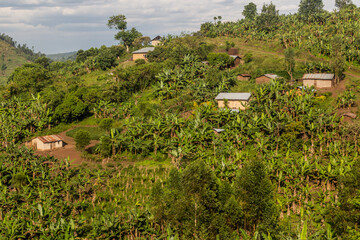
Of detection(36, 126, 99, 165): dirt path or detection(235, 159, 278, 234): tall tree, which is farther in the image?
detection(36, 126, 99, 165): dirt path

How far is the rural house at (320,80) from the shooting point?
143ft

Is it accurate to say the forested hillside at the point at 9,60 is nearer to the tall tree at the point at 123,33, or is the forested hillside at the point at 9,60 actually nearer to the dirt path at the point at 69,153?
the tall tree at the point at 123,33

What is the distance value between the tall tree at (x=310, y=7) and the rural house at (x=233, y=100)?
59.6m

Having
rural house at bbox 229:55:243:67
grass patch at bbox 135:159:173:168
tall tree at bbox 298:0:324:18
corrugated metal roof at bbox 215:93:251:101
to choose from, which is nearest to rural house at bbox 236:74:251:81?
rural house at bbox 229:55:243:67

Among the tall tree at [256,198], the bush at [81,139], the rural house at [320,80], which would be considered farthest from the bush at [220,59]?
the tall tree at [256,198]

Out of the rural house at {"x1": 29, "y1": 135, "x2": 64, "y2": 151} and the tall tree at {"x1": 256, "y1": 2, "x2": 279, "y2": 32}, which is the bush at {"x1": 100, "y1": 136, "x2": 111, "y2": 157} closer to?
the rural house at {"x1": 29, "y1": 135, "x2": 64, "y2": 151}

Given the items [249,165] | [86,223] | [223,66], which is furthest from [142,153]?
[223,66]

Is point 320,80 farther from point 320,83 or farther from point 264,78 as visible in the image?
point 264,78

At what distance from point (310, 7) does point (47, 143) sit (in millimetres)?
81763

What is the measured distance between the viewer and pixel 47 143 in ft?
121

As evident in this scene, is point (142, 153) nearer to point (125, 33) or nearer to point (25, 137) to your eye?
point (25, 137)

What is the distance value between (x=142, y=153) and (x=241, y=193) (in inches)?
685

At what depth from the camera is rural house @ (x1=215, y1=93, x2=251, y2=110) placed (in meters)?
40.2

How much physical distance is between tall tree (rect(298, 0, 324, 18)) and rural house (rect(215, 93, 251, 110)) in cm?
5961
